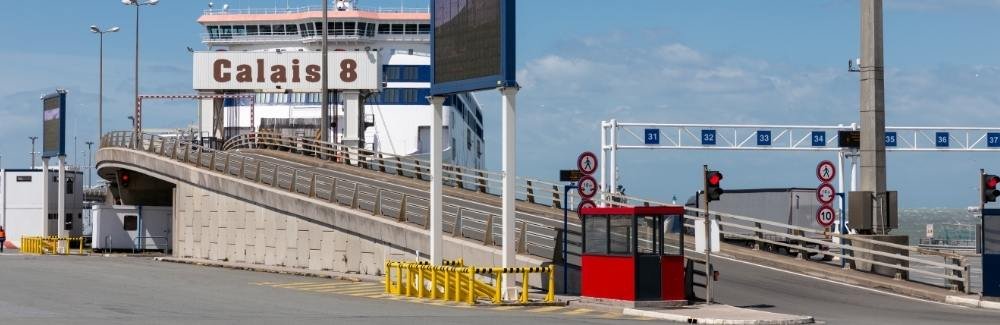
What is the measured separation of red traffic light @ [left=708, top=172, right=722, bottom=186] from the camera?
84.5 feet

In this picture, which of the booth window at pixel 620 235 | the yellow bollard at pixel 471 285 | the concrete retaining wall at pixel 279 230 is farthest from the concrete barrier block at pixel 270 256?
the booth window at pixel 620 235

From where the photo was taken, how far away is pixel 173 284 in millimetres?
31734

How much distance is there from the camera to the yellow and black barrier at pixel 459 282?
84.6 feet

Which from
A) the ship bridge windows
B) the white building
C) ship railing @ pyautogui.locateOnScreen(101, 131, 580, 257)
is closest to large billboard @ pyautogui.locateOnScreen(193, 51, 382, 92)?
the white building

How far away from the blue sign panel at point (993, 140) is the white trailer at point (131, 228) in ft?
120

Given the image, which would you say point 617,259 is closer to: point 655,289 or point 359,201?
point 655,289

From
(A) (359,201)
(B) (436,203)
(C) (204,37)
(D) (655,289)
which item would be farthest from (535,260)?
(C) (204,37)

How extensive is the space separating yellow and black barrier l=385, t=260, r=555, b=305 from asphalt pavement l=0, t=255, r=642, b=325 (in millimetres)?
653

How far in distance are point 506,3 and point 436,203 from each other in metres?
5.12

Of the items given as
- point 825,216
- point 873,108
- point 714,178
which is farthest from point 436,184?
point 873,108

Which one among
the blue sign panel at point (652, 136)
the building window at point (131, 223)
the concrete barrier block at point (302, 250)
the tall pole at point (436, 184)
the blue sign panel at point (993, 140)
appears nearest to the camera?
the tall pole at point (436, 184)

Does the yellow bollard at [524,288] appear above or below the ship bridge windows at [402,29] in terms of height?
below

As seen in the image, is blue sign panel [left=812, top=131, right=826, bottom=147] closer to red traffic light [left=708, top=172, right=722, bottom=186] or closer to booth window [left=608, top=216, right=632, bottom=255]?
red traffic light [left=708, top=172, right=722, bottom=186]

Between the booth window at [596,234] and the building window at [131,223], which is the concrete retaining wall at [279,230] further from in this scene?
the building window at [131,223]
